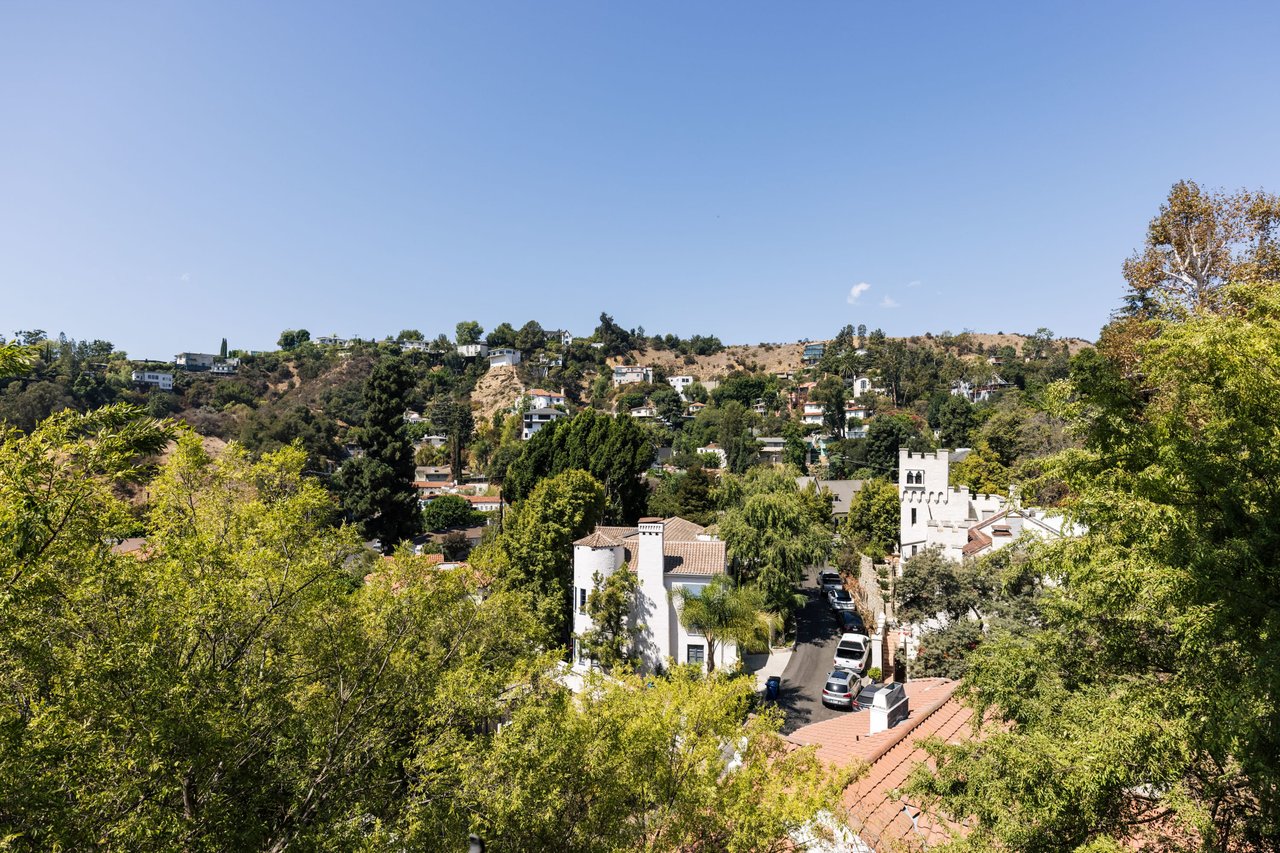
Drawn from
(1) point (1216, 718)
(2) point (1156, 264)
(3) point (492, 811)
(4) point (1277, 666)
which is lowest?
(3) point (492, 811)

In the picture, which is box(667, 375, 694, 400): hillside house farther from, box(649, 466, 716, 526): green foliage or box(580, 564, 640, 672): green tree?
box(580, 564, 640, 672): green tree

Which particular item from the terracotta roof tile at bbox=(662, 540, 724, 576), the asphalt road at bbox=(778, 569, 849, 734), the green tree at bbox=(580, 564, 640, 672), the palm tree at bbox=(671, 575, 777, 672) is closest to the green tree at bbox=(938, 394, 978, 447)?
the asphalt road at bbox=(778, 569, 849, 734)

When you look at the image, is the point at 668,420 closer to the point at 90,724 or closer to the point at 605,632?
the point at 605,632

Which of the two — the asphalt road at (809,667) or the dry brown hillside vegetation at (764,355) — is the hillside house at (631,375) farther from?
the asphalt road at (809,667)

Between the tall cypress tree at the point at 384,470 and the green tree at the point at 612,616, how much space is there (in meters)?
23.5

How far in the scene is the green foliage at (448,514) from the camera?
171 feet

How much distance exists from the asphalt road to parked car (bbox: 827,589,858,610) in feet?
1.82

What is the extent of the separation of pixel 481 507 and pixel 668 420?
4469 centimetres

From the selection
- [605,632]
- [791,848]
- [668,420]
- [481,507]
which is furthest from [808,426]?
[791,848]

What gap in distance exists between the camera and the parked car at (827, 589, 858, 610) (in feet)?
104

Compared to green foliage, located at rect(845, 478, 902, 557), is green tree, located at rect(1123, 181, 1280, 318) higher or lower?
higher

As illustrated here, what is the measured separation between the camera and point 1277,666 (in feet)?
17.7

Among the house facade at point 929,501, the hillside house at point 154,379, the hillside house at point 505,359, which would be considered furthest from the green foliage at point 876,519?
the hillside house at point 154,379

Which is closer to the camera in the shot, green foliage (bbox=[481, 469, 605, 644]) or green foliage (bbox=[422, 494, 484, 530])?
green foliage (bbox=[481, 469, 605, 644])
